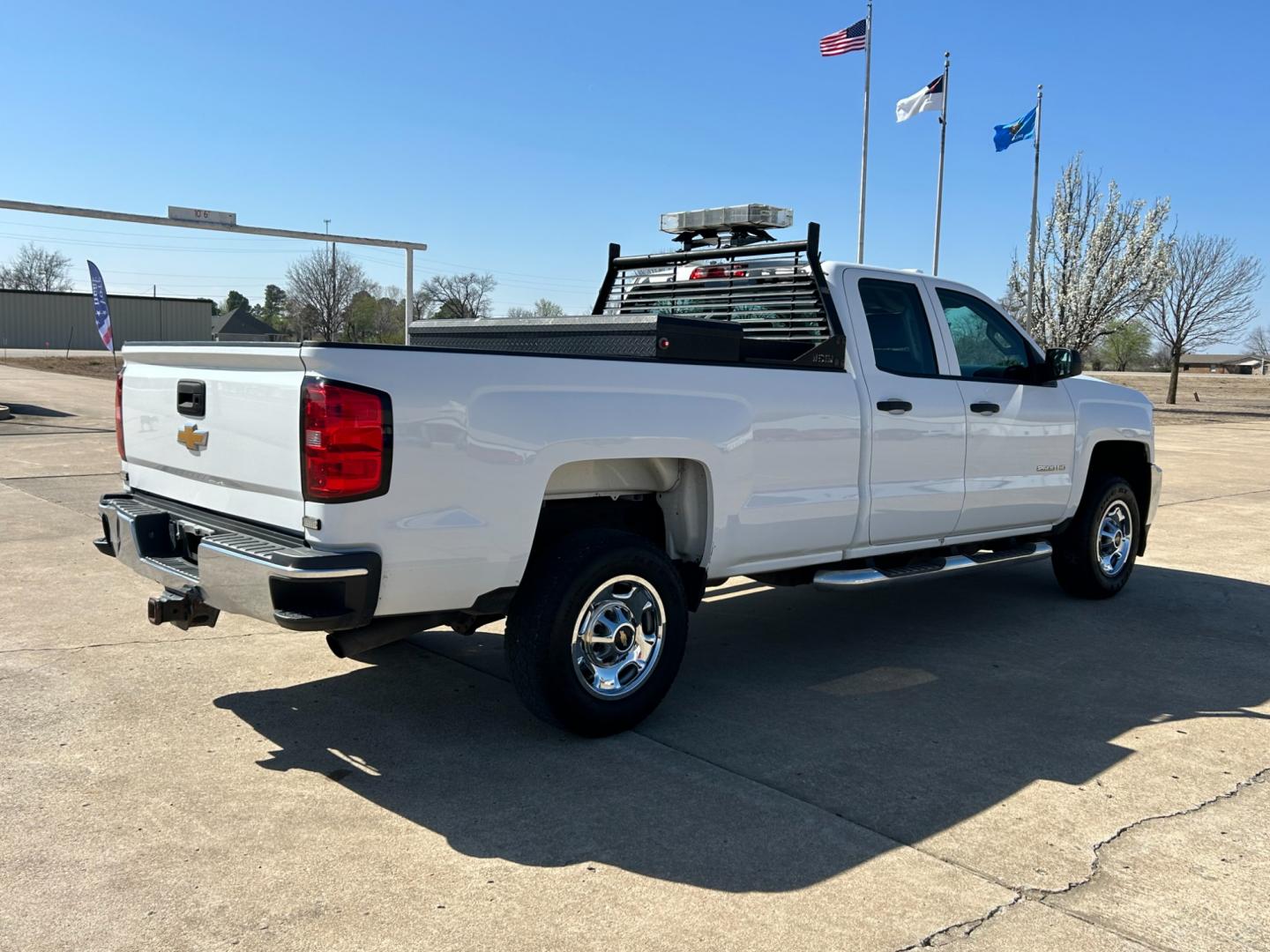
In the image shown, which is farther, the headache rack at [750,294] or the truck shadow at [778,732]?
the headache rack at [750,294]

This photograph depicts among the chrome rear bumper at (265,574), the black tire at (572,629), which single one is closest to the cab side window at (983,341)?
the black tire at (572,629)

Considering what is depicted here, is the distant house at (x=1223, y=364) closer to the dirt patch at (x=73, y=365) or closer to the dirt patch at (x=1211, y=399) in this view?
the dirt patch at (x=1211, y=399)

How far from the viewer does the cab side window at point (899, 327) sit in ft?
19.3

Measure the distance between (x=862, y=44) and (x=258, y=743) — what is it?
89.0 ft

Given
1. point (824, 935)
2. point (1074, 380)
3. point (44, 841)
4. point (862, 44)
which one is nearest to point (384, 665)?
point (44, 841)

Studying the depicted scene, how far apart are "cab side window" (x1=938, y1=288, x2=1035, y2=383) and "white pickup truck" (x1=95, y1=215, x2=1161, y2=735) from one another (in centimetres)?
2

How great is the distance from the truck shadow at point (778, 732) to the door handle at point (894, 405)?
136cm

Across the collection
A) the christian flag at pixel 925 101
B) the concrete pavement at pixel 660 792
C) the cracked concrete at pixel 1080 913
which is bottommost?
the cracked concrete at pixel 1080 913

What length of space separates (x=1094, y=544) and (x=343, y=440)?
546 centimetres

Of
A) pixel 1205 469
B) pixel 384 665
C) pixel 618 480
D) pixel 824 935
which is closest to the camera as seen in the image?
pixel 824 935

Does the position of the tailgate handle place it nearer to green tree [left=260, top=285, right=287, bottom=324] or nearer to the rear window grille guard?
the rear window grille guard

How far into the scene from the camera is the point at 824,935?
311cm

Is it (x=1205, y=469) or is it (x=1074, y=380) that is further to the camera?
(x=1205, y=469)

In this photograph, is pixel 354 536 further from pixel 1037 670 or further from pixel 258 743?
pixel 1037 670
